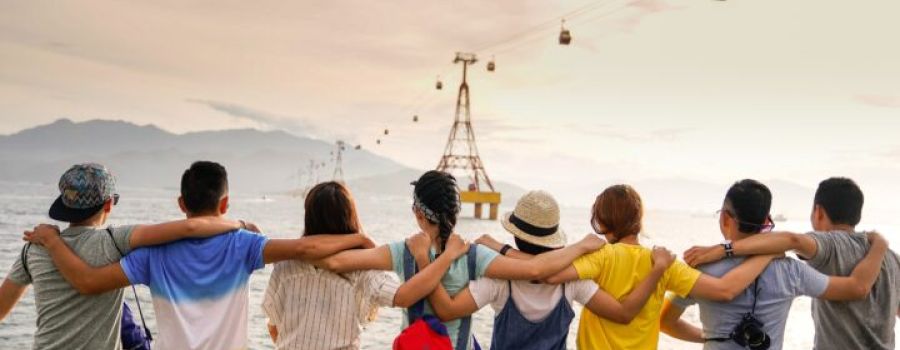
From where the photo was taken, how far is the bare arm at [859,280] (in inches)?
121

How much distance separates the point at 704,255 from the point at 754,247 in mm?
203

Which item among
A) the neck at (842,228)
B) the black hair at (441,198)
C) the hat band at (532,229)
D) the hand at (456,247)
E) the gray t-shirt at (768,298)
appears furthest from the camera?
the neck at (842,228)

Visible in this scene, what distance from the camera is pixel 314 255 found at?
2.71 m

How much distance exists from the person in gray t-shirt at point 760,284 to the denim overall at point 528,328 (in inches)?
24.0

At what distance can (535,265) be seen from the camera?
2.68m

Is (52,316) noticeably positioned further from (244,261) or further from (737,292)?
(737,292)

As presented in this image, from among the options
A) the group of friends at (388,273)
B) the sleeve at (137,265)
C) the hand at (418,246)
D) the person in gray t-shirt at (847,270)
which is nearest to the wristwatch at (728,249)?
the group of friends at (388,273)

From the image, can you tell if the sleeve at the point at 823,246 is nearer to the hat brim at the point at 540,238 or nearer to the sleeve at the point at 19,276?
the hat brim at the point at 540,238

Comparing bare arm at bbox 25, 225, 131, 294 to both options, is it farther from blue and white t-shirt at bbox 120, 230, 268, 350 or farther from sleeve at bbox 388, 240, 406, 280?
sleeve at bbox 388, 240, 406, 280

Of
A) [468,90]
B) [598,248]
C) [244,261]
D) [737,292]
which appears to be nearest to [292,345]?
[244,261]

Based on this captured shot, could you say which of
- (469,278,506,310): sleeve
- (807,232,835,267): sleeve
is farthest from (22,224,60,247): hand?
(807,232,835,267): sleeve

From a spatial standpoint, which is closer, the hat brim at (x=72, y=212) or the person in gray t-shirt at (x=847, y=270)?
the hat brim at (x=72, y=212)

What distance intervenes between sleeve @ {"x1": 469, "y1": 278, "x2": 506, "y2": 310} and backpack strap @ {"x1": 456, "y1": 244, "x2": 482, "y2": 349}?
3 cm

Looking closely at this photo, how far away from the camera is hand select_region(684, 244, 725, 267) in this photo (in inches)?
115
